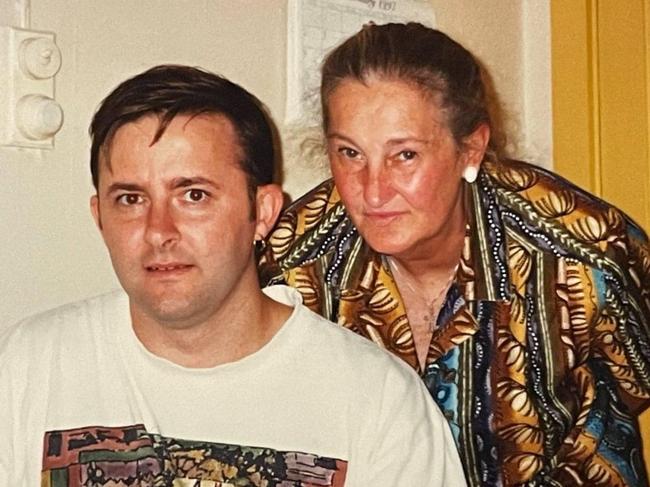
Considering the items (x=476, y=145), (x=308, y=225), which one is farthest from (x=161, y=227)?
(x=476, y=145)

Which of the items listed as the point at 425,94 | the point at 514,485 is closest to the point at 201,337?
the point at 425,94

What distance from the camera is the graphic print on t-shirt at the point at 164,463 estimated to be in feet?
4.42

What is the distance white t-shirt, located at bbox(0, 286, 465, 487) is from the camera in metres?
1.36

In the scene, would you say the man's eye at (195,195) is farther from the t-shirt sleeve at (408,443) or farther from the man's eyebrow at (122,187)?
the t-shirt sleeve at (408,443)

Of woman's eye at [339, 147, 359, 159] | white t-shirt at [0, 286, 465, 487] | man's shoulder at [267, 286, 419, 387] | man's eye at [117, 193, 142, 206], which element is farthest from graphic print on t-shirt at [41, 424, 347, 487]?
woman's eye at [339, 147, 359, 159]

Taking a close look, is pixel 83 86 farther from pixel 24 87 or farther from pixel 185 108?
pixel 185 108

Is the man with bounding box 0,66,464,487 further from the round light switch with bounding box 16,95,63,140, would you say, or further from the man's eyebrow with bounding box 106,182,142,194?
the round light switch with bounding box 16,95,63,140

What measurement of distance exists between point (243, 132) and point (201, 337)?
25 centimetres

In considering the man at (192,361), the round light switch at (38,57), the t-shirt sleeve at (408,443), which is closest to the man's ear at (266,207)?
the man at (192,361)

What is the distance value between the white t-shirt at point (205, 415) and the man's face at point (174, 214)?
8 centimetres

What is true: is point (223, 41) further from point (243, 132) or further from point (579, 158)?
point (579, 158)

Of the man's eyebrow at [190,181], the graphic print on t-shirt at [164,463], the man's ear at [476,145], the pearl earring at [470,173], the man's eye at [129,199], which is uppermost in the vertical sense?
the man's ear at [476,145]

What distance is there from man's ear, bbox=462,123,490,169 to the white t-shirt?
12.3 inches

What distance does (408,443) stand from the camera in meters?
1.40
